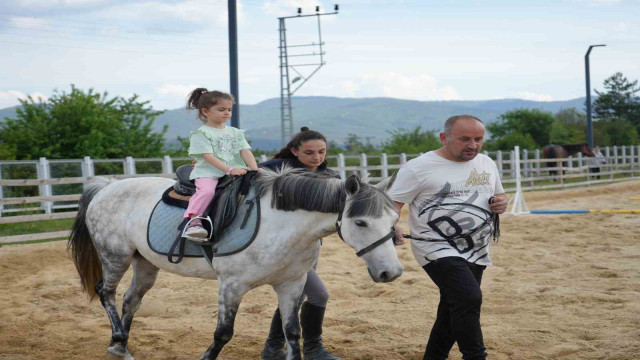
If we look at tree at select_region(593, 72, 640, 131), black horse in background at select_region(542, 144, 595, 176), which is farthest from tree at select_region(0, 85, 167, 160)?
tree at select_region(593, 72, 640, 131)

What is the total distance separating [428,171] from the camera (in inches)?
145

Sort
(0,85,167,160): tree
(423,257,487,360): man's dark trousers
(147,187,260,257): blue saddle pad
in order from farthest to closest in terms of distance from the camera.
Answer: (0,85,167,160): tree
(147,187,260,257): blue saddle pad
(423,257,487,360): man's dark trousers

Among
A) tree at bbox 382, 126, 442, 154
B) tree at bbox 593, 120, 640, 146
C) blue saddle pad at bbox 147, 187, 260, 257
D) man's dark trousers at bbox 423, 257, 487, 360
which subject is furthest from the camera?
tree at bbox 593, 120, 640, 146

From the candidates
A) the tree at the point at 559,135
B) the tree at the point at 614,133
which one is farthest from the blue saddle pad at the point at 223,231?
the tree at the point at 559,135

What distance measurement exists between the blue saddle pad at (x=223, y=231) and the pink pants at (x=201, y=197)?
20cm

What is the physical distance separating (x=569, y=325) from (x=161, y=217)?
10.9 ft

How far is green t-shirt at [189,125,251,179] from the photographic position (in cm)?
394

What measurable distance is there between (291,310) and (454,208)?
124 centimetres

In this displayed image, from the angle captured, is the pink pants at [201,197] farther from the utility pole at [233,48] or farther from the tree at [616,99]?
the tree at [616,99]

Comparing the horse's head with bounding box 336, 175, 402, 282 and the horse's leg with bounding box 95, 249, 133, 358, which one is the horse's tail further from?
the horse's head with bounding box 336, 175, 402, 282

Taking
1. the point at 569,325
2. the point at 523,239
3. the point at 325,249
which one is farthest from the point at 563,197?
the point at 569,325

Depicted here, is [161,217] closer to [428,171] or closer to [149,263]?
[149,263]

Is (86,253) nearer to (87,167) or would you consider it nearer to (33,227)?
(33,227)

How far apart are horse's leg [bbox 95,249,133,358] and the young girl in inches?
41.5
